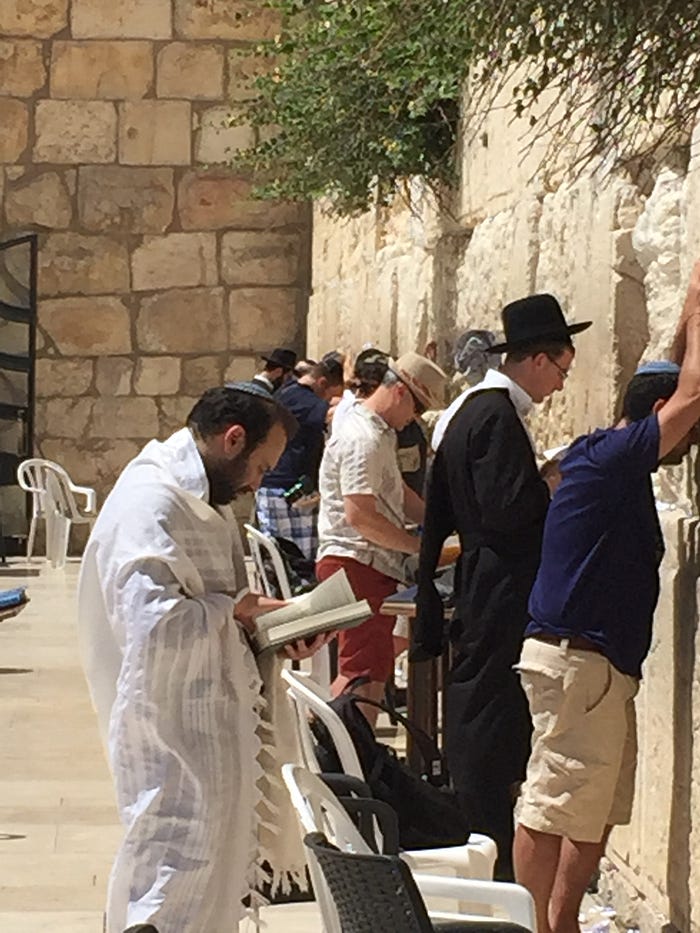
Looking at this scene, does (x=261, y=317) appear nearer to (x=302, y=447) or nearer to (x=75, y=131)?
(x=75, y=131)

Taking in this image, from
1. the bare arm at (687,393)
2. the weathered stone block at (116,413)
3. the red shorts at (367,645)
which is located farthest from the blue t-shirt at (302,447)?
the weathered stone block at (116,413)

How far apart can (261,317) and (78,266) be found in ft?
4.90

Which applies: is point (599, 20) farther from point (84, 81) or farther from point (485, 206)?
point (84, 81)

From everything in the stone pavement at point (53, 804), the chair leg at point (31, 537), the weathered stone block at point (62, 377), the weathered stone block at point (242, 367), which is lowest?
the stone pavement at point (53, 804)

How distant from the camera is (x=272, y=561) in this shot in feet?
24.9

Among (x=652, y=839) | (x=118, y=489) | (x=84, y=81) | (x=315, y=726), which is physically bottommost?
(x=652, y=839)

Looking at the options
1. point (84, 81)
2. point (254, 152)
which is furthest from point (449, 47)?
point (84, 81)

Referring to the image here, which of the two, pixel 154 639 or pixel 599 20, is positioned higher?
pixel 599 20

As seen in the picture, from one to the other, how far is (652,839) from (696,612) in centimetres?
72

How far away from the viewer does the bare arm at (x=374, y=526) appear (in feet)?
22.4

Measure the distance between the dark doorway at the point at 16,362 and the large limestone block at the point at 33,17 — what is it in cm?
172

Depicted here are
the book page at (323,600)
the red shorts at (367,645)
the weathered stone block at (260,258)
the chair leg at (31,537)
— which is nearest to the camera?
the book page at (323,600)

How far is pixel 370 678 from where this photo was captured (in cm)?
670

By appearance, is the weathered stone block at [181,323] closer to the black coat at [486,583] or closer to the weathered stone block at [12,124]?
the weathered stone block at [12,124]
